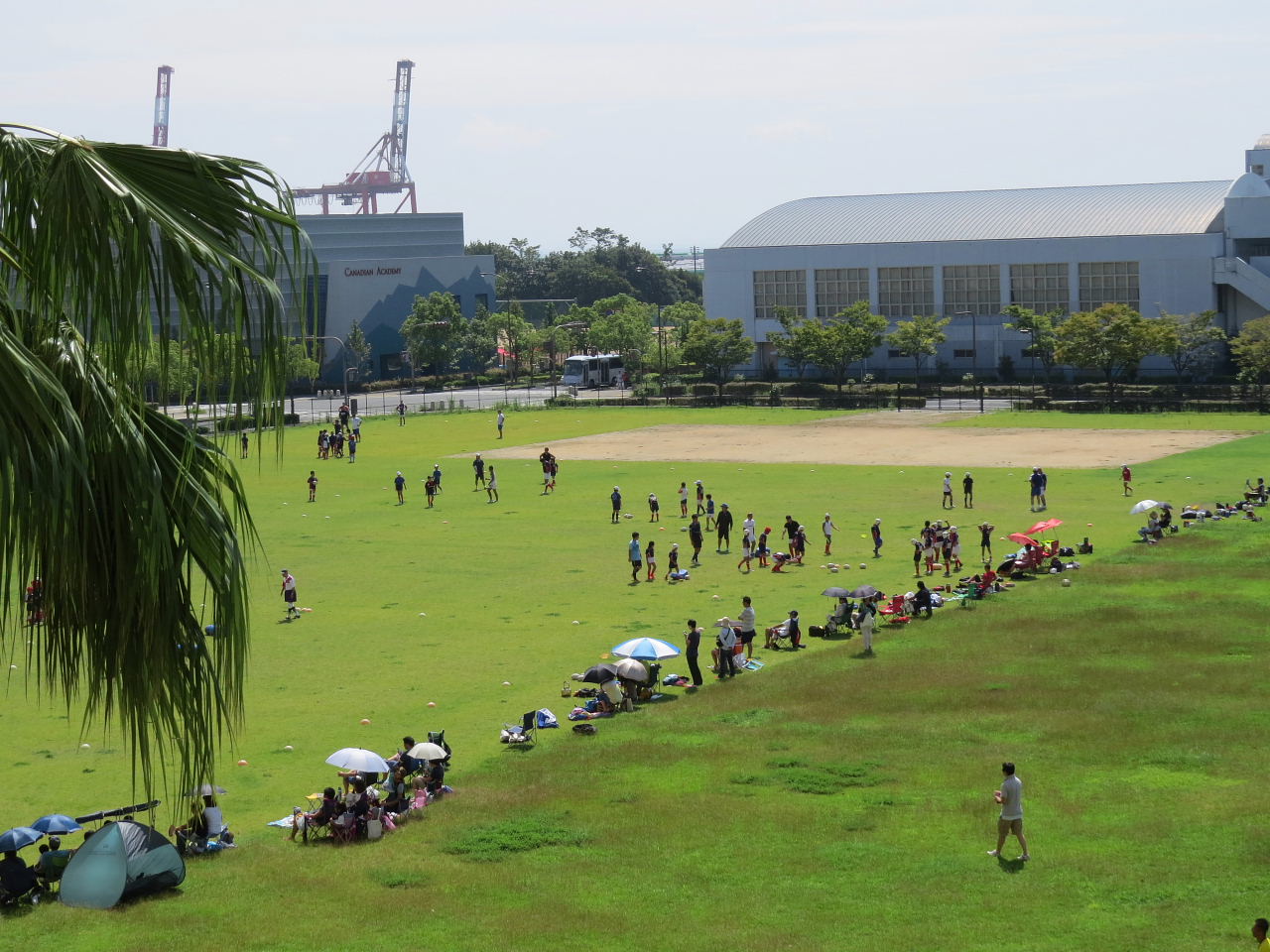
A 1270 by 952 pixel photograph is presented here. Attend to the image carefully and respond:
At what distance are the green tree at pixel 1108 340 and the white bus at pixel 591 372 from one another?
39971 mm

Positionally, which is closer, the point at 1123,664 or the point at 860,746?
the point at 860,746

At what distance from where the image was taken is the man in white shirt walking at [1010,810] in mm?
17828

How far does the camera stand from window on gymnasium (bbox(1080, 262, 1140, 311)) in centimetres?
10244

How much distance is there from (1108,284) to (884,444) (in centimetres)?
3984

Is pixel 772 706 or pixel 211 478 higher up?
pixel 211 478

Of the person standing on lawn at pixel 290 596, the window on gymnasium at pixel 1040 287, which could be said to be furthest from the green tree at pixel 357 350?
the person standing on lawn at pixel 290 596

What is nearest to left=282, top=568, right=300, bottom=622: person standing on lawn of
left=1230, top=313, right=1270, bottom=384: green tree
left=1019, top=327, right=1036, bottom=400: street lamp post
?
left=1230, top=313, right=1270, bottom=384: green tree

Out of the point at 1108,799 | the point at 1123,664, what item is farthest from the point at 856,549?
the point at 1108,799

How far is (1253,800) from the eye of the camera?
20.3 m

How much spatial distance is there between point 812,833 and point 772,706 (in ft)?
21.6

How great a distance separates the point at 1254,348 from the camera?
83750 millimetres

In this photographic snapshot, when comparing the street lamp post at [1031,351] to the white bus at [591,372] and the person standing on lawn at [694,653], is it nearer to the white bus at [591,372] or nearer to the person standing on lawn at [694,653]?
the white bus at [591,372]

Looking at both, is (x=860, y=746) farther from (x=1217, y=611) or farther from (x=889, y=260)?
(x=889, y=260)

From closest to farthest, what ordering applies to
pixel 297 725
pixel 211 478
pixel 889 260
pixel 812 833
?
1. pixel 211 478
2. pixel 812 833
3. pixel 297 725
4. pixel 889 260
